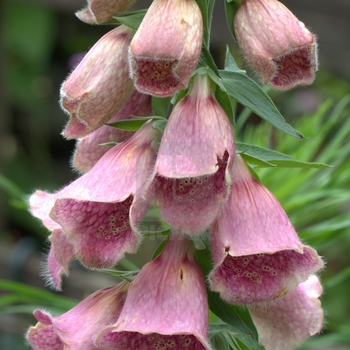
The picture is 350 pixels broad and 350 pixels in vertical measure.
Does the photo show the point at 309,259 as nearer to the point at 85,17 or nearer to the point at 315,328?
the point at 315,328

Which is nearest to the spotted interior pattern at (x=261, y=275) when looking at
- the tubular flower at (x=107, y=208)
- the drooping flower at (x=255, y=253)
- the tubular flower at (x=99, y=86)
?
the drooping flower at (x=255, y=253)

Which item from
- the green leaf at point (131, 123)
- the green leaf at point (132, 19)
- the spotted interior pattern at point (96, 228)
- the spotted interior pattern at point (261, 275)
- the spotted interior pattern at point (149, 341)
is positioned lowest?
the spotted interior pattern at point (149, 341)

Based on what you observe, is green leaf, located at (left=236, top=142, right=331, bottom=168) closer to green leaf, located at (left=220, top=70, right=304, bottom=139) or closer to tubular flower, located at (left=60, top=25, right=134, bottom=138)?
green leaf, located at (left=220, top=70, right=304, bottom=139)

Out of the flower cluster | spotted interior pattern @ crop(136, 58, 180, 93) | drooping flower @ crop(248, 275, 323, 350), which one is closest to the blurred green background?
drooping flower @ crop(248, 275, 323, 350)

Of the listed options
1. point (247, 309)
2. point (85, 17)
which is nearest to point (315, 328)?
point (247, 309)

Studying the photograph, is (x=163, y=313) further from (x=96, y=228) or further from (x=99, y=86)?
(x=99, y=86)

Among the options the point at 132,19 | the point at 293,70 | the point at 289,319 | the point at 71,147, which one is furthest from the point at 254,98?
the point at 71,147

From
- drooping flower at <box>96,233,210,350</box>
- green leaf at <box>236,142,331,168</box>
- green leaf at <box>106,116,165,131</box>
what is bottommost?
drooping flower at <box>96,233,210,350</box>

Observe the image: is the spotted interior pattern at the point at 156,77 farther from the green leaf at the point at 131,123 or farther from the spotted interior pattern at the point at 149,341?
the spotted interior pattern at the point at 149,341
